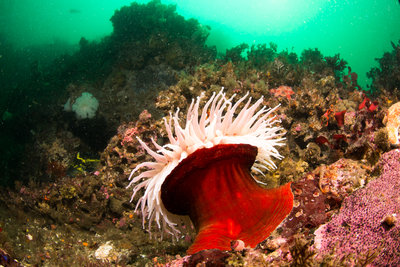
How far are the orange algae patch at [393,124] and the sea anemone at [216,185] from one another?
1520 mm

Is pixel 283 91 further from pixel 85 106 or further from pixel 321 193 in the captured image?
pixel 85 106

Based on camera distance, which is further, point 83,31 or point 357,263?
point 83,31

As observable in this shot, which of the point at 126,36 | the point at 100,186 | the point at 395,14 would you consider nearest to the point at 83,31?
the point at 126,36

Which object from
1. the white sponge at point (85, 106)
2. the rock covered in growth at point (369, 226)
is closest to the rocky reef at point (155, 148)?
the rock covered in growth at point (369, 226)

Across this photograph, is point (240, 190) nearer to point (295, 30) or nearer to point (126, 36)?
point (126, 36)

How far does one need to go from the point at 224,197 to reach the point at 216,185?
0.14 m

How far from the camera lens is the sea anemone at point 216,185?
2.18 meters

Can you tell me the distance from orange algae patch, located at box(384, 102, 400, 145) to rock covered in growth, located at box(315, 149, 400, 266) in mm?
917

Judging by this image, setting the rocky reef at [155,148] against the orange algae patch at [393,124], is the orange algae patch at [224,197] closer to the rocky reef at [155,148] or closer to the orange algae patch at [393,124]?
the rocky reef at [155,148]

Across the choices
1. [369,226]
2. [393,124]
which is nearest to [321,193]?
[369,226]

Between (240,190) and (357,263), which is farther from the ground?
(240,190)

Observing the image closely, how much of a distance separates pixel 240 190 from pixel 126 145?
3.39 m

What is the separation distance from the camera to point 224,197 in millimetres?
2363

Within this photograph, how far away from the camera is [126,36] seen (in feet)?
40.4
